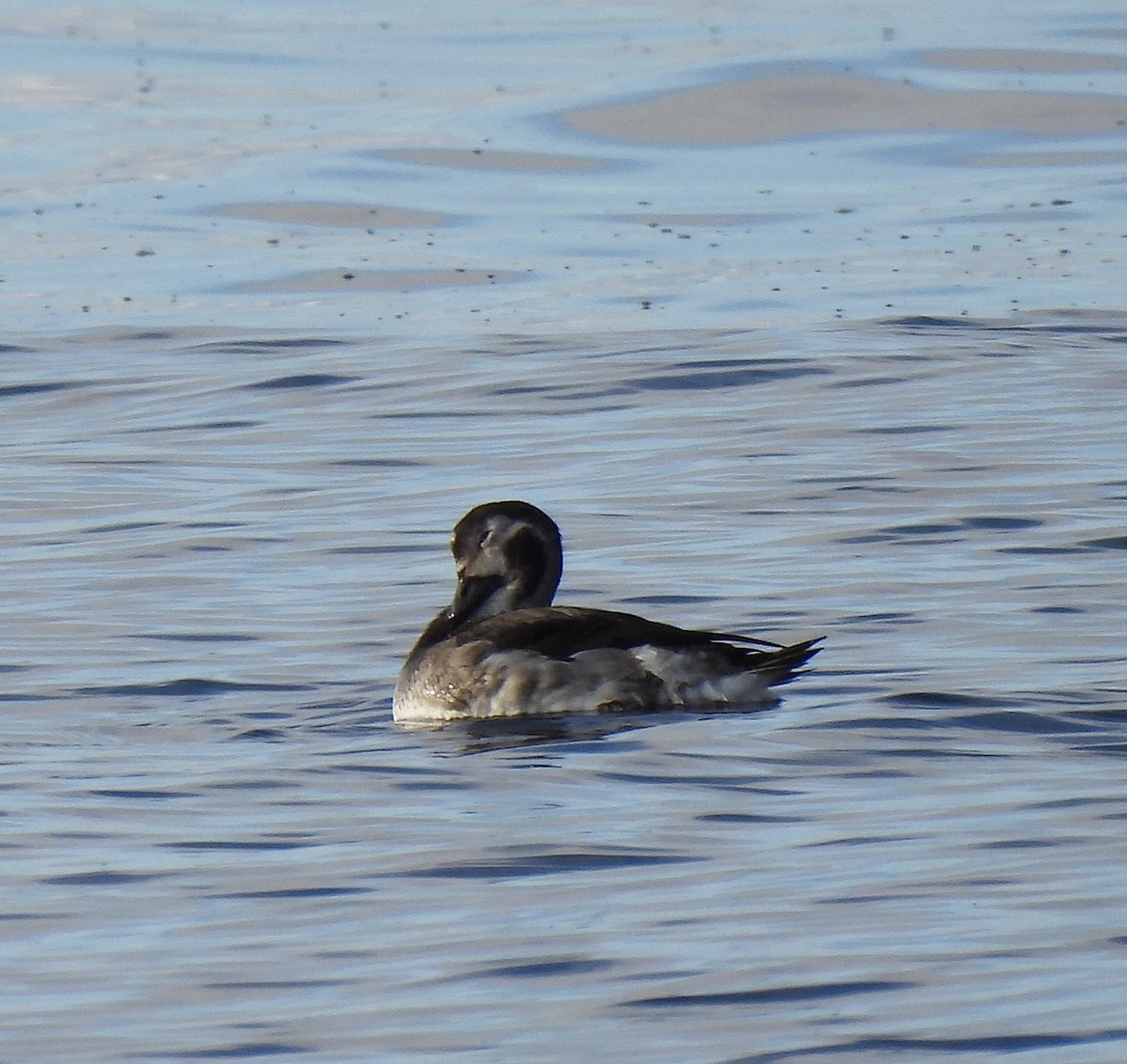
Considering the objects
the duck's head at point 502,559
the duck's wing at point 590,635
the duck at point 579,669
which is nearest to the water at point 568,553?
the duck at point 579,669

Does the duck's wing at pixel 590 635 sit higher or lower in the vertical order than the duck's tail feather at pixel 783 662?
higher

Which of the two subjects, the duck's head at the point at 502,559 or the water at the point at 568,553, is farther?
the duck's head at the point at 502,559

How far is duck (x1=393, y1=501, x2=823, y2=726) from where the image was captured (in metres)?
9.52

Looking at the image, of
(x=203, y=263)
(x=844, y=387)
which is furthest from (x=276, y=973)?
(x=203, y=263)

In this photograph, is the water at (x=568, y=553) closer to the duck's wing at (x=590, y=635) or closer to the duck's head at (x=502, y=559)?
the duck's wing at (x=590, y=635)

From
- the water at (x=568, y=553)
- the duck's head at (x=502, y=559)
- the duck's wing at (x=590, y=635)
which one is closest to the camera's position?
the water at (x=568, y=553)

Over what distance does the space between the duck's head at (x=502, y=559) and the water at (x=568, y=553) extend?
45 centimetres

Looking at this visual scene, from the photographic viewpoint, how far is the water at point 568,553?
21.6ft

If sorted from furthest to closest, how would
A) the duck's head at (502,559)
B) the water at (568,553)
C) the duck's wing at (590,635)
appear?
the duck's head at (502,559) → the duck's wing at (590,635) → the water at (568,553)

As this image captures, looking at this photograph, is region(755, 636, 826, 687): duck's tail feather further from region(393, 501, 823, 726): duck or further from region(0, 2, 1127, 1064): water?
region(0, 2, 1127, 1064): water

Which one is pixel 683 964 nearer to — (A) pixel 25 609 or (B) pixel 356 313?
(A) pixel 25 609

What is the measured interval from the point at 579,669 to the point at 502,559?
880mm

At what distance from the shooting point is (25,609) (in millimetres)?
11641

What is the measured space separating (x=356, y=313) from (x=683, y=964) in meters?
14.3
